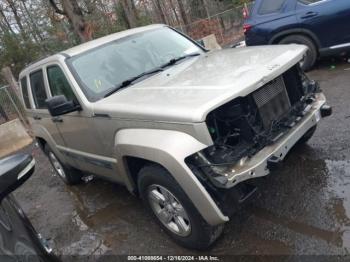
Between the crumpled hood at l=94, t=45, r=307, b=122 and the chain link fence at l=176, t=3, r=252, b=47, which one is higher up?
the crumpled hood at l=94, t=45, r=307, b=122

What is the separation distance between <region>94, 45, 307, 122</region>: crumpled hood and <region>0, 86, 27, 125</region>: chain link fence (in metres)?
8.33

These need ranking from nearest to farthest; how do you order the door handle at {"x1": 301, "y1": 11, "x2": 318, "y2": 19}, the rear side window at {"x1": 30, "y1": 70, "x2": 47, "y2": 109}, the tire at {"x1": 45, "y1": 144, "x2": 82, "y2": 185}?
the rear side window at {"x1": 30, "y1": 70, "x2": 47, "y2": 109}, the tire at {"x1": 45, "y1": 144, "x2": 82, "y2": 185}, the door handle at {"x1": 301, "y1": 11, "x2": 318, "y2": 19}

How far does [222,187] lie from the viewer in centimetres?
280

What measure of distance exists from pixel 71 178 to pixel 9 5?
78.0 ft

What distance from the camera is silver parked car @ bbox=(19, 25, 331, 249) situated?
2.87 meters

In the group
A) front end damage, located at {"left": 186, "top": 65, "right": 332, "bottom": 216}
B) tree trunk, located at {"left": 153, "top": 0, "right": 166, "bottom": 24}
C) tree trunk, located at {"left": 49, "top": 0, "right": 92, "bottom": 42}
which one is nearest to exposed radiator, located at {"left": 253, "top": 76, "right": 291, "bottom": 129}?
front end damage, located at {"left": 186, "top": 65, "right": 332, "bottom": 216}

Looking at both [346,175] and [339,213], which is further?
[346,175]

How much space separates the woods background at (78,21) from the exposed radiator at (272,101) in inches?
398

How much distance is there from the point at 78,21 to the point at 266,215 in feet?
35.1

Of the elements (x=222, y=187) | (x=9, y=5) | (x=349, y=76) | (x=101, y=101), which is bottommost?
(x=349, y=76)

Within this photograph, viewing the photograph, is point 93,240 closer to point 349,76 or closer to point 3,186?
point 3,186

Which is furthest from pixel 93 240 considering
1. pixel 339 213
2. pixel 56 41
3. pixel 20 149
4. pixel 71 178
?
pixel 56 41

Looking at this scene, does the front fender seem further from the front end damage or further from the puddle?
the puddle

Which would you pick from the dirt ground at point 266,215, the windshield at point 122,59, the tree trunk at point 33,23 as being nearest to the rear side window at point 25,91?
the dirt ground at point 266,215
